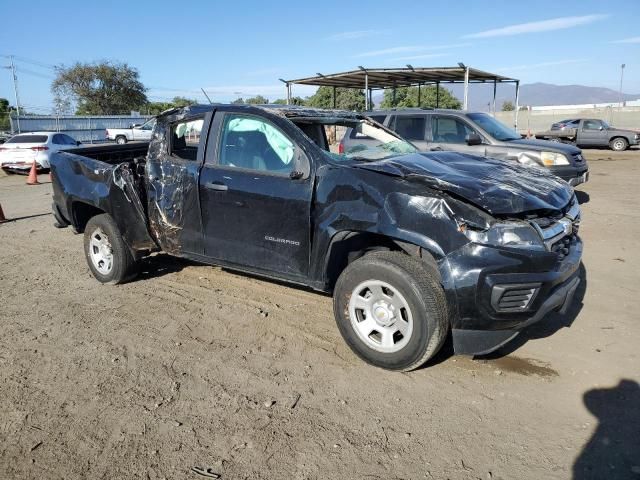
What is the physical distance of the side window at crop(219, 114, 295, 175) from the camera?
4094mm

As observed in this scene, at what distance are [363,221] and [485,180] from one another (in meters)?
0.90

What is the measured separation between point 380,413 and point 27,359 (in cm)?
270

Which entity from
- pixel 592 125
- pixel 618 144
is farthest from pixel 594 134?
pixel 618 144

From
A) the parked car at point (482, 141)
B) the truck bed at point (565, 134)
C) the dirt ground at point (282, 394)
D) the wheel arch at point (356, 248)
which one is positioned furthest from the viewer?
the truck bed at point (565, 134)

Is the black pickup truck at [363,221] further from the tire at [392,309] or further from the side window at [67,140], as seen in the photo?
the side window at [67,140]

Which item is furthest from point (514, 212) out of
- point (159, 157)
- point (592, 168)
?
point (592, 168)

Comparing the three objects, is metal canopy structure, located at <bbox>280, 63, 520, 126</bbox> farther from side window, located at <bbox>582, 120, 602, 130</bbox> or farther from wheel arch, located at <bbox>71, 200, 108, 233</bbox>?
wheel arch, located at <bbox>71, 200, 108, 233</bbox>

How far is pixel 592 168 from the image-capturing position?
53.7 ft

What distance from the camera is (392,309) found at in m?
3.49

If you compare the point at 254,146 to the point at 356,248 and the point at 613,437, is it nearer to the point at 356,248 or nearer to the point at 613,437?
the point at 356,248

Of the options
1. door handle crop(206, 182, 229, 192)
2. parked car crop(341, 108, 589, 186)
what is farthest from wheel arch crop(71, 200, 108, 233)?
parked car crop(341, 108, 589, 186)

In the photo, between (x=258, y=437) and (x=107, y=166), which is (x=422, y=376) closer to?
(x=258, y=437)

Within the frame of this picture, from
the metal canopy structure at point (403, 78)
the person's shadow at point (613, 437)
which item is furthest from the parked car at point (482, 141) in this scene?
the metal canopy structure at point (403, 78)

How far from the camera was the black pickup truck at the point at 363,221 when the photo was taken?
10.5 feet
